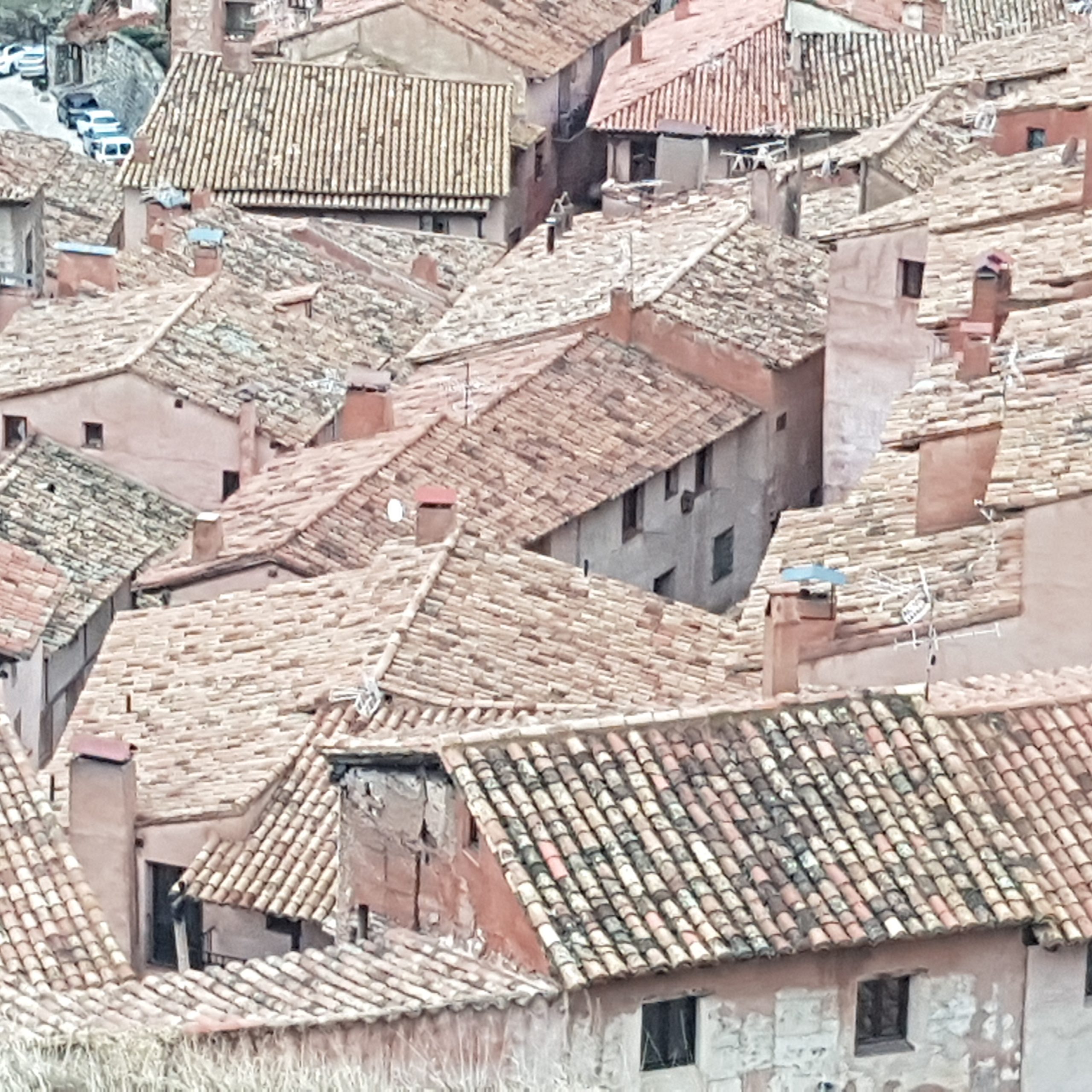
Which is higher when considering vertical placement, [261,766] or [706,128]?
[706,128]

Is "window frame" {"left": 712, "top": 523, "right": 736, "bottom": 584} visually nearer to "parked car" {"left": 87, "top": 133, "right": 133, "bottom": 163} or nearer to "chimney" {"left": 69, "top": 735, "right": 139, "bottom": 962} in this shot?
"chimney" {"left": 69, "top": 735, "right": 139, "bottom": 962}

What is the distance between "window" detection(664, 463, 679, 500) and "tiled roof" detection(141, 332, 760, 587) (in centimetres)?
33

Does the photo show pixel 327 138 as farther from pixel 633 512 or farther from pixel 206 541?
pixel 206 541

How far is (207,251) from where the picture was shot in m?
53.5

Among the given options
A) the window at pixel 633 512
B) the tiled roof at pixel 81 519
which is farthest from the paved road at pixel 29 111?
the window at pixel 633 512

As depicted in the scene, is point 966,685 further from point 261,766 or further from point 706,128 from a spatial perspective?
point 706,128

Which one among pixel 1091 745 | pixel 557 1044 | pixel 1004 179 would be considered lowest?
pixel 557 1044

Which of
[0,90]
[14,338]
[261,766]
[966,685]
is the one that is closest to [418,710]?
[261,766]

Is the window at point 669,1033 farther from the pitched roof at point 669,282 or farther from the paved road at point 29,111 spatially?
the paved road at point 29,111

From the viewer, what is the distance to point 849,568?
33.8 m

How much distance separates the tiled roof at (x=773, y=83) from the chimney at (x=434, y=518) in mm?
27779

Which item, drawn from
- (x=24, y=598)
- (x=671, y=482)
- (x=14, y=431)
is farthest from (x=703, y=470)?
(x=24, y=598)

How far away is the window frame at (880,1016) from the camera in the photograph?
25.8 m

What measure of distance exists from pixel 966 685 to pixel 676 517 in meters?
18.0
